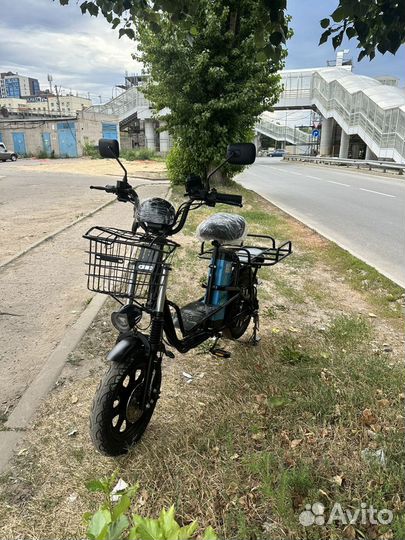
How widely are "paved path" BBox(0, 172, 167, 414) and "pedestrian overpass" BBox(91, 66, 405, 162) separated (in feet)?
45.5

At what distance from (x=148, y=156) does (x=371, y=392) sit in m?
42.8

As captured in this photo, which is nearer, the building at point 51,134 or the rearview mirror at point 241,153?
the rearview mirror at point 241,153

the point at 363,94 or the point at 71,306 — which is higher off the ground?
the point at 363,94

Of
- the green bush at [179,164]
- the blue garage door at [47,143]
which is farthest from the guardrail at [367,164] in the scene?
the blue garage door at [47,143]

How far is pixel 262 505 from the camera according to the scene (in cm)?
206

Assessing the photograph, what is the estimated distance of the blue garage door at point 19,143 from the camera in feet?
148

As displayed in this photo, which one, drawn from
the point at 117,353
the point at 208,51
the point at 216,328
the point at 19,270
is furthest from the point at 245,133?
the point at 117,353

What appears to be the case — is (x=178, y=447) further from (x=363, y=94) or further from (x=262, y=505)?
(x=363, y=94)

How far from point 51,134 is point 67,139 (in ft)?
5.81

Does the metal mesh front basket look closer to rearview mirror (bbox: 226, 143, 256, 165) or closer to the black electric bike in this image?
the black electric bike

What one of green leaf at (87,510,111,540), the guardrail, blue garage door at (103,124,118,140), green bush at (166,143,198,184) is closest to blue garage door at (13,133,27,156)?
blue garage door at (103,124,118,140)

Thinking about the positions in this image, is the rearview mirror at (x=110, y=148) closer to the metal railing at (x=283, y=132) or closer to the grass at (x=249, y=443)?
the grass at (x=249, y=443)

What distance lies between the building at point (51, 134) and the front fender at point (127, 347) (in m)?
45.7

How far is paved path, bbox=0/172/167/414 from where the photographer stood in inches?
139
